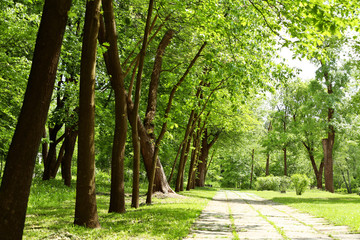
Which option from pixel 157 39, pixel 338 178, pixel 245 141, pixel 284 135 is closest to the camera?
pixel 157 39

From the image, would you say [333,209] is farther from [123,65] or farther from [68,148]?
[68,148]

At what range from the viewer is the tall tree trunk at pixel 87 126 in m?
6.80

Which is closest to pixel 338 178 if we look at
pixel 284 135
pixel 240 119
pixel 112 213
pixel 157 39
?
pixel 284 135

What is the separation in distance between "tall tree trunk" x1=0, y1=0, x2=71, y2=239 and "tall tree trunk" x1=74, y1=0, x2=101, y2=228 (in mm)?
1969

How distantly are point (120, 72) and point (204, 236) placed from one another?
201 inches

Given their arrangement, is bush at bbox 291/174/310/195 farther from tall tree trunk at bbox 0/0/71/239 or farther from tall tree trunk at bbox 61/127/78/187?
tall tree trunk at bbox 0/0/71/239

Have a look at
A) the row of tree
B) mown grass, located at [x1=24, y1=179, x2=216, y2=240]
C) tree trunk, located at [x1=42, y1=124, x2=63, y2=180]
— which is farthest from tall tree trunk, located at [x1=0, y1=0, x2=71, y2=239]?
tree trunk, located at [x1=42, y1=124, x2=63, y2=180]

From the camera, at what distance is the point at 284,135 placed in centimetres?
4028

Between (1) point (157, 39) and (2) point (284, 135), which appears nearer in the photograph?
(1) point (157, 39)

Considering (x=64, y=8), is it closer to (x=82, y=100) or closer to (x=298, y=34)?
(x=82, y=100)

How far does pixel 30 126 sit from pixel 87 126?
7.92ft

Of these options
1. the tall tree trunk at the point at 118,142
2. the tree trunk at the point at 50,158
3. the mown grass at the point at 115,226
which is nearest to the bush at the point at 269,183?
the tree trunk at the point at 50,158

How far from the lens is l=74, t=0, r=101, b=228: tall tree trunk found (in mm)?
6805

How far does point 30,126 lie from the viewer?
4.45 meters
